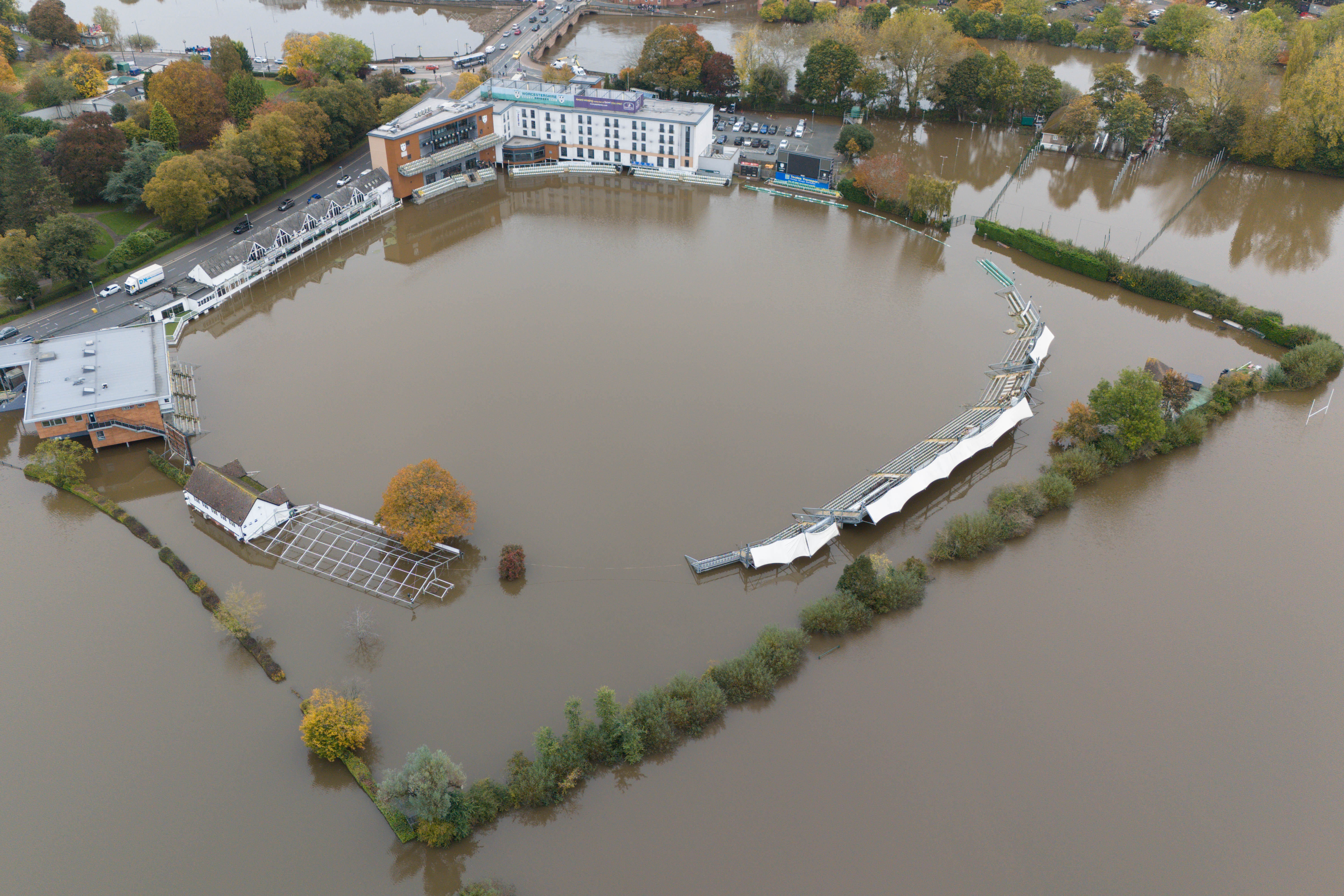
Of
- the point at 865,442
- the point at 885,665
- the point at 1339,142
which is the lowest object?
the point at 885,665

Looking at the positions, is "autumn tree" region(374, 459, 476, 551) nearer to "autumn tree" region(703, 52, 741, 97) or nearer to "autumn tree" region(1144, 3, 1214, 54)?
"autumn tree" region(703, 52, 741, 97)

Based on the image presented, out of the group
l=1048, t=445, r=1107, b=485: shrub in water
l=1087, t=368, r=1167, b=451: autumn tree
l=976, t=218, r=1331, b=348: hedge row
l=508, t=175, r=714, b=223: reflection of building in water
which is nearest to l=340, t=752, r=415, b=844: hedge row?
l=1048, t=445, r=1107, b=485: shrub in water

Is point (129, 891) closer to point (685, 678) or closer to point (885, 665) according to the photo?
point (685, 678)

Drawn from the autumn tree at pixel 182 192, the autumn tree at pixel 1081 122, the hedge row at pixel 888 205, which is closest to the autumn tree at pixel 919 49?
the autumn tree at pixel 1081 122

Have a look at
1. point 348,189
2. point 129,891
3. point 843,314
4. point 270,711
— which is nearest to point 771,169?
point 843,314

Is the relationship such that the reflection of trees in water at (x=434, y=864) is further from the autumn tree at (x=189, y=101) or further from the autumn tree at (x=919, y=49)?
the autumn tree at (x=919, y=49)

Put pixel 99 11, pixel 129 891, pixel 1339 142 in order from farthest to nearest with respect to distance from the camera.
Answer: pixel 99 11 < pixel 1339 142 < pixel 129 891
